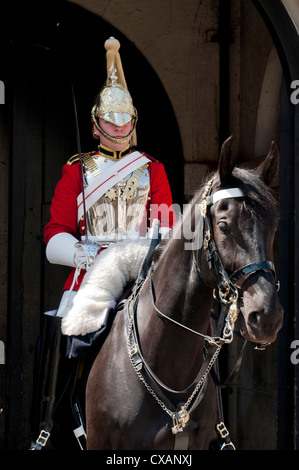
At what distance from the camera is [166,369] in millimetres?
3305

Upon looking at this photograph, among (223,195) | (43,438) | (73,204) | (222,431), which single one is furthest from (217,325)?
(73,204)

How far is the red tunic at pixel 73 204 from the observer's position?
408cm

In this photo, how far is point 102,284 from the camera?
3.69 metres

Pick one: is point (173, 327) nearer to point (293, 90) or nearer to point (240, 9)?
point (293, 90)

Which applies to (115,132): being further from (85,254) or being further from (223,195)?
(223,195)

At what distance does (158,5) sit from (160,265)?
319 cm

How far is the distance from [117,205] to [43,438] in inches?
49.8

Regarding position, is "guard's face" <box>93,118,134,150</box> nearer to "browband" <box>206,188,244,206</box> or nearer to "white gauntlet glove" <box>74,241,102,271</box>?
"white gauntlet glove" <box>74,241,102,271</box>

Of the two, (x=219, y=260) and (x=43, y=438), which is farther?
(x=43, y=438)

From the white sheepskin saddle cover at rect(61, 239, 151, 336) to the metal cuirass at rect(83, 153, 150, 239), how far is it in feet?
1.11

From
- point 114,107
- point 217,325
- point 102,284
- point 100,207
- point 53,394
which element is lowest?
point 53,394

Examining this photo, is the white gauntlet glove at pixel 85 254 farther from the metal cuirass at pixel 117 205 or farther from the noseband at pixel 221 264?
the noseband at pixel 221 264

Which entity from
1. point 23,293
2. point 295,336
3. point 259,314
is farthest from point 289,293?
point 23,293

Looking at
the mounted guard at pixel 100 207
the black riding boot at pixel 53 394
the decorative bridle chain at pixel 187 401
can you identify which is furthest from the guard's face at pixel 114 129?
the decorative bridle chain at pixel 187 401
